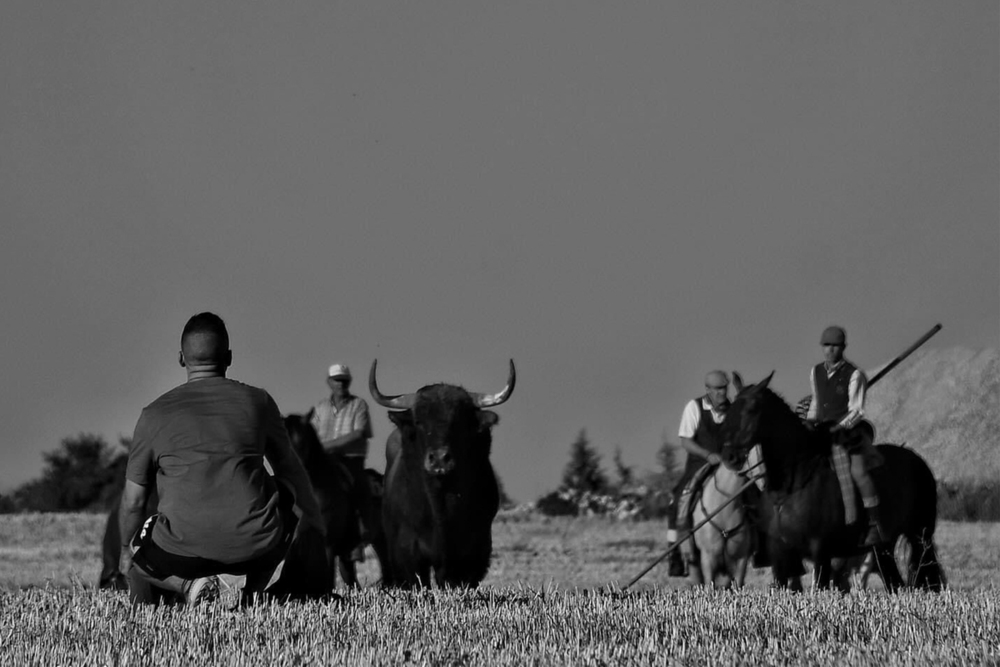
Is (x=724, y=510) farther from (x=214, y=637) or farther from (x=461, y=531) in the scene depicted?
(x=214, y=637)

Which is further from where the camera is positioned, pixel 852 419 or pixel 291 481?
pixel 852 419

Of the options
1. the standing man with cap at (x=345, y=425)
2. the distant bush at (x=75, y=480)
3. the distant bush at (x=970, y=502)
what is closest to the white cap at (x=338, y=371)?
the standing man with cap at (x=345, y=425)

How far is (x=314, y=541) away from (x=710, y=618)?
2.13 meters

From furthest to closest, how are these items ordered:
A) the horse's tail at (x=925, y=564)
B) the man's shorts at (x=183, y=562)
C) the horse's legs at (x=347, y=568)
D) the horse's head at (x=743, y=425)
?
the horse's legs at (x=347, y=568), the horse's tail at (x=925, y=564), the horse's head at (x=743, y=425), the man's shorts at (x=183, y=562)

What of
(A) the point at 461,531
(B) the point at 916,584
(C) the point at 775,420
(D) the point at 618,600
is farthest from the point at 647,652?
(B) the point at 916,584

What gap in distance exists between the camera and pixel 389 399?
16.2 meters

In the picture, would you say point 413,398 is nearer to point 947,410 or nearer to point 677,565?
point 677,565

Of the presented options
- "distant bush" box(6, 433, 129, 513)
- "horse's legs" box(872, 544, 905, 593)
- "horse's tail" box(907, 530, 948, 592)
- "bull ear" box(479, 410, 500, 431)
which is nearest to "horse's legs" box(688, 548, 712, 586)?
"horse's legs" box(872, 544, 905, 593)

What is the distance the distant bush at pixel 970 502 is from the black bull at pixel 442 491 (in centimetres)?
2758

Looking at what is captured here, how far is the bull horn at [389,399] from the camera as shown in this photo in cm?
1608

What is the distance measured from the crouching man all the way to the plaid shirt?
10110 mm

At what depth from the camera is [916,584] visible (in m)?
18.2

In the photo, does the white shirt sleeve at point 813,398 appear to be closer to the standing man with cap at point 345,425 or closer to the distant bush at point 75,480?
the standing man with cap at point 345,425

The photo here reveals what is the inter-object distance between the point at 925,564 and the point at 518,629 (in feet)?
31.7
